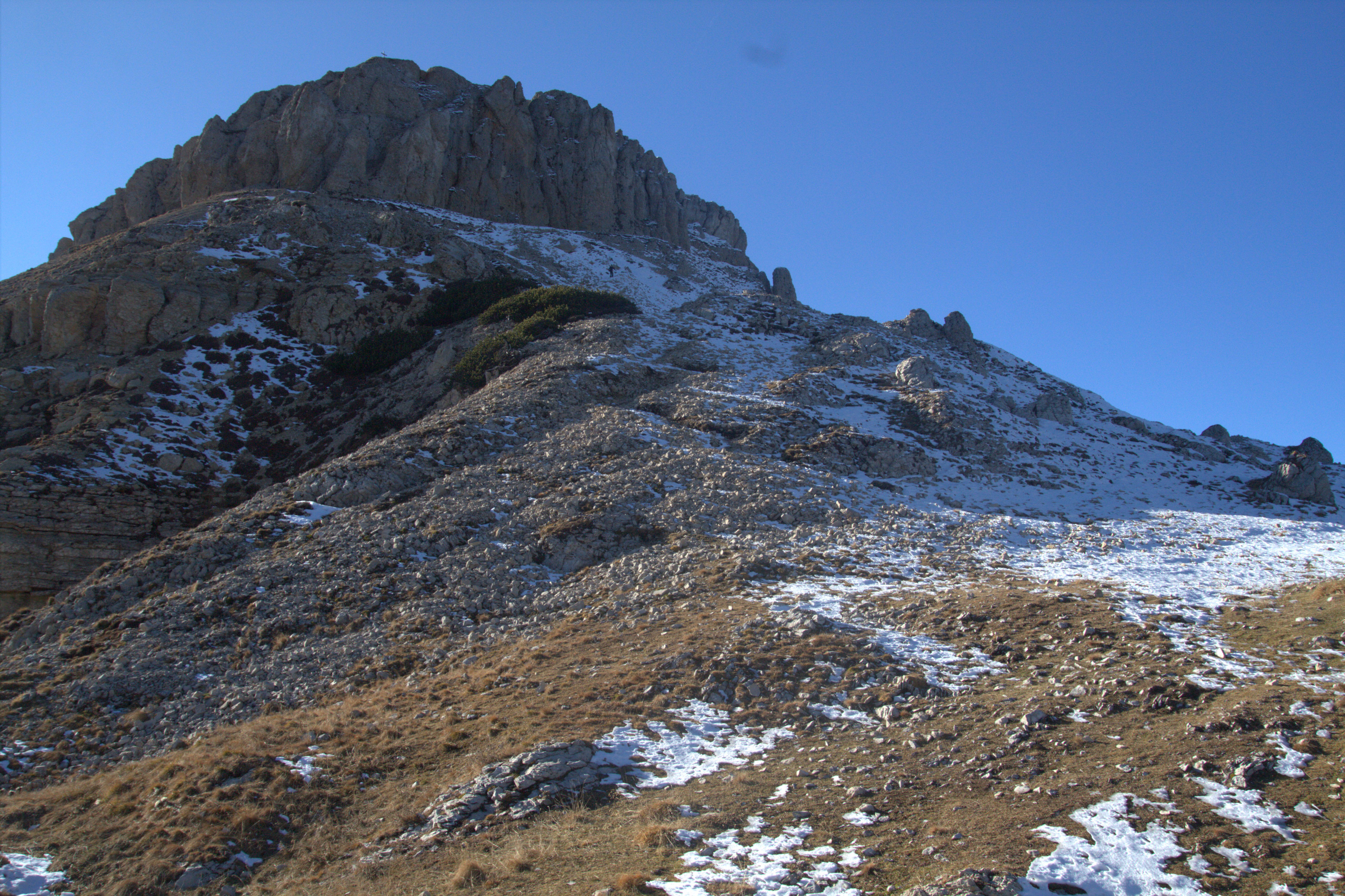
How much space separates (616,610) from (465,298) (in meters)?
34.7

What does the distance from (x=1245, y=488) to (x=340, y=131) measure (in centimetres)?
8293

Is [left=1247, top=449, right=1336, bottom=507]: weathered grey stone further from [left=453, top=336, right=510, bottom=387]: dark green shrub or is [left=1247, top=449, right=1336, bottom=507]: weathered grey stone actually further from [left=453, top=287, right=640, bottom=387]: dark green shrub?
[left=453, top=336, right=510, bottom=387]: dark green shrub

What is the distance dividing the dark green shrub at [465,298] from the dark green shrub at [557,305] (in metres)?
1.37

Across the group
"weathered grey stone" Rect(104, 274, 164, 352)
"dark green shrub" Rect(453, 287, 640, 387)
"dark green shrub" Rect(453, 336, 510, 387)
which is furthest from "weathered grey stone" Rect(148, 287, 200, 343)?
"dark green shrub" Rect(453, 336, 510, 387)

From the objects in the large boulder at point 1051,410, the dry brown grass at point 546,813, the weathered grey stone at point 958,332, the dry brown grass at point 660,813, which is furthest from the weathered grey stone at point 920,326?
the dry brown grass at point 660,813

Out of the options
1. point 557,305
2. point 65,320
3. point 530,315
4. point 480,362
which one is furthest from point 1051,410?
point 65,320

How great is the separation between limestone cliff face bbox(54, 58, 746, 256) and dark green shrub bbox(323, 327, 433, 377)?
3442 cm

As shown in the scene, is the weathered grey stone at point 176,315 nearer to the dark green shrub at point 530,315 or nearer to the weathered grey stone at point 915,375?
the dark green shrub at point 530,315

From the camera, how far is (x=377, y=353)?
44.3 m

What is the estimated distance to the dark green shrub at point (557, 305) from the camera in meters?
44.0

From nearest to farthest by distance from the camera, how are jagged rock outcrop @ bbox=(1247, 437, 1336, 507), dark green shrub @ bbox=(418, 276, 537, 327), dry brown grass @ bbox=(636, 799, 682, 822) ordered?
dry brown grass @ bbox=(636, 799, 682, 822), jagged rock outcrop @ bbox=(1247, 437, 1336, 507), dark green shrub @ bbox=(418, 276, 537, 327)

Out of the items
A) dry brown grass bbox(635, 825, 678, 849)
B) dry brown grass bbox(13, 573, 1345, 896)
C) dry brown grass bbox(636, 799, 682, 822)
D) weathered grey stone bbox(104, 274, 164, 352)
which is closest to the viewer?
dry brown grass bbox(13, 573, 1345, 896)

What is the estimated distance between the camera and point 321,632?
18844 millimetres

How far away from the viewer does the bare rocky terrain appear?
10328mm
